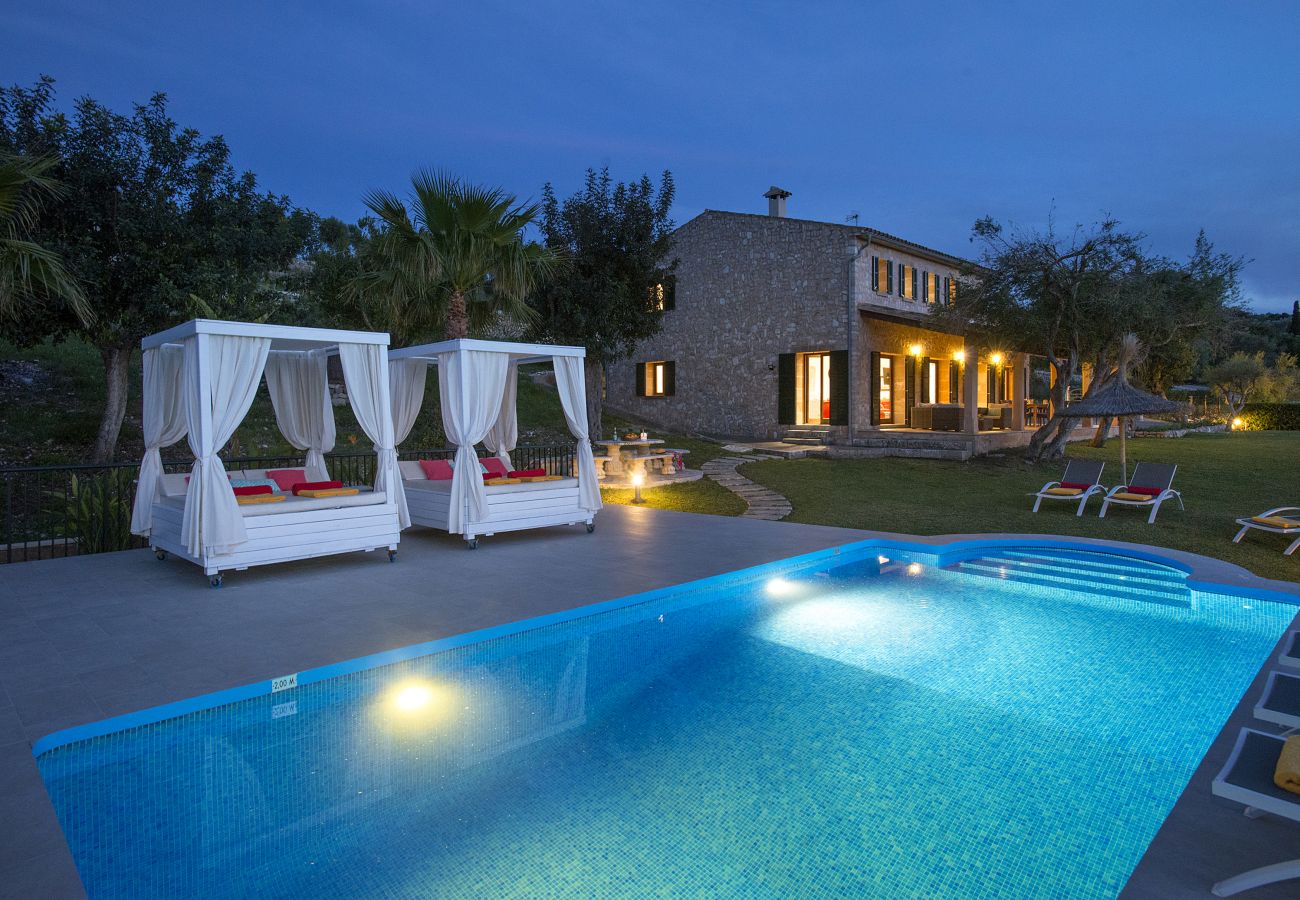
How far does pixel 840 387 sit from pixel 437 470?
11.9 meters

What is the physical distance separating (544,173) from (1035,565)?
56768 millimetres

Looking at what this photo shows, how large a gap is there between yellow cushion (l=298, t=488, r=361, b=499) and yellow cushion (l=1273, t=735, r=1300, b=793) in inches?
272

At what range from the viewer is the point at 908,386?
20.1 meters

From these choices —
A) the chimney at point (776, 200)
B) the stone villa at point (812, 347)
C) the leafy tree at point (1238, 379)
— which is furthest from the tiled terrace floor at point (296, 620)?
the leafy tree at point (1238, 379)

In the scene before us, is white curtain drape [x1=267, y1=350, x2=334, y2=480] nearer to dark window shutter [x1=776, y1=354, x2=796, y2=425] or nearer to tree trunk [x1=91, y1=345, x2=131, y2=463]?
tree trunk [x1=91, y1=345, x2=131, y2=463]

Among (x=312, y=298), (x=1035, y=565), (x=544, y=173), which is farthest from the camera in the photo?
(x=544, y=173)

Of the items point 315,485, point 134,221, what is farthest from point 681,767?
point 134,221

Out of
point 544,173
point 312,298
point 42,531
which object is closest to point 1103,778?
point 42,531

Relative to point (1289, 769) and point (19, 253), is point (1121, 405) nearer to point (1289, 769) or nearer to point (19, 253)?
point (1289, 769)

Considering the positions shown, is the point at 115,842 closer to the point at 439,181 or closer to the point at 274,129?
the point at 439,181

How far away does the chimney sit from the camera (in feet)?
68.7

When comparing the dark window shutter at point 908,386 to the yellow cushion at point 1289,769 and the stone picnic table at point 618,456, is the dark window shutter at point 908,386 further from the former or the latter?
the yellow cushion at point 1289,769

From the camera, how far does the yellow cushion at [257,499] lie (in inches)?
259

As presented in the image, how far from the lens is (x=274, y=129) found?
52250 mm
